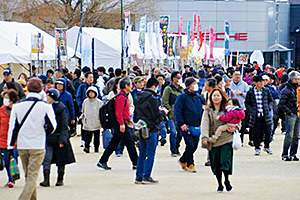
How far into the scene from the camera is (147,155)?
10.7 metres

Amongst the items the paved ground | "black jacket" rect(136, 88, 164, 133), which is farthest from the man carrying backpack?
"black jacket" rect(136, 88, 164, 133)

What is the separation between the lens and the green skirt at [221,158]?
32.3ft

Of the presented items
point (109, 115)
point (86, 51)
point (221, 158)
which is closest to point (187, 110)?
point (109, 115)

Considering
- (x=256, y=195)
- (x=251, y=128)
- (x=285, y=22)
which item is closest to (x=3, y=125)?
(x=256, y=195)

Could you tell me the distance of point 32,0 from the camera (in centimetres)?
4691

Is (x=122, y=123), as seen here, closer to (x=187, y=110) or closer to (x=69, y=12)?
(x=187, y=110)

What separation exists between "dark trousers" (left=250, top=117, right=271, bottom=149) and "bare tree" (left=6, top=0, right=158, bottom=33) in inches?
1317

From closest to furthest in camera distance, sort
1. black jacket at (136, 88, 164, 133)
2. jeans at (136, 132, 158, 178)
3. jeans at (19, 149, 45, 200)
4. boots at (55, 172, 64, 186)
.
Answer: jeans at (19, 149, 45, 200), boots at (55, 172, 64, 186), jeans at (136, 132, 158, 178), black jacket at (136, 88, 164, 133)

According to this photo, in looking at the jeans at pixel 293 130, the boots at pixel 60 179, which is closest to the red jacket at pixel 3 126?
the boots at pixel 60 179

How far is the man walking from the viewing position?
327 inches

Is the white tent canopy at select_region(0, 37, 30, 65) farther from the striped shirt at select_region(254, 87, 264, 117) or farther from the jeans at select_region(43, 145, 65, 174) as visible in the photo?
the jeans at select_region(43, 145, 65, 174)

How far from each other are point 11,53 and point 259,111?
13452 millimetres

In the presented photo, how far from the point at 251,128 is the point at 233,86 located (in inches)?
69.3

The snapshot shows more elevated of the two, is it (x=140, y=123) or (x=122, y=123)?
(x=140, y=123)
